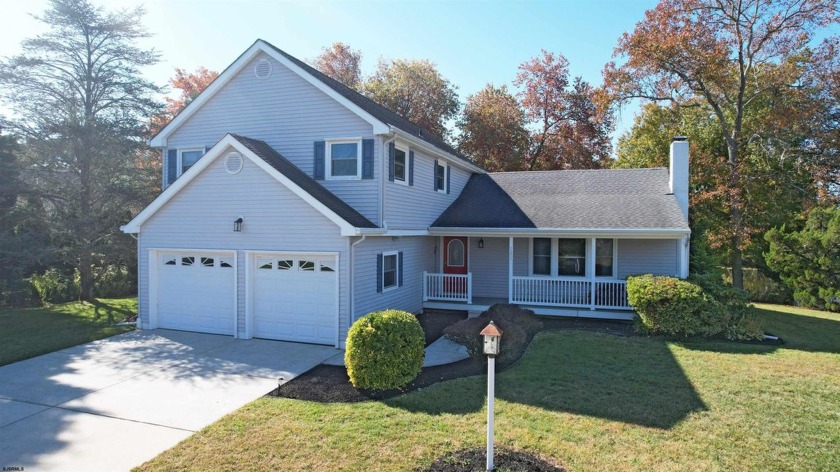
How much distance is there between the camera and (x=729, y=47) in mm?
18797

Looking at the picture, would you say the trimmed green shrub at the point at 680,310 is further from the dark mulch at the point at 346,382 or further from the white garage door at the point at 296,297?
the white garage door at the point at 296,297

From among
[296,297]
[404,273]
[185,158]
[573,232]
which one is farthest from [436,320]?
[185,158]

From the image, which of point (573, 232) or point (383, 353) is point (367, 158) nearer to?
point (383, 353)

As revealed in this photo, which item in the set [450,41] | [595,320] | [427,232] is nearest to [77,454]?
[427,232]

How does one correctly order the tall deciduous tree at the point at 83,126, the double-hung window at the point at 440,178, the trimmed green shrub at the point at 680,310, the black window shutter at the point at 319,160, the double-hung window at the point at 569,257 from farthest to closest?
the tall deciduous tree at the point at 83,126 → the double-hung window at the point at 440,178 → the double-hung window at the point at 569,257 → the black window shutter at the point at 319,160 → the trimmed green shrub at the point at 680,310

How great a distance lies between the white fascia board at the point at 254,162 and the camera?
9984mm

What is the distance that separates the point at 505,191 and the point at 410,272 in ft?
19.1

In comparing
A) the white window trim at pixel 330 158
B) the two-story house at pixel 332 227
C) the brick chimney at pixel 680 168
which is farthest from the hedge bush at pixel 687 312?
the white window trim at pixel 330 158

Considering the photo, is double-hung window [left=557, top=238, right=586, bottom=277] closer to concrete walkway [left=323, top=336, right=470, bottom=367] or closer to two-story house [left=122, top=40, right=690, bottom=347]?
two-story house [left=122, top=40, right=690, bottom=347]

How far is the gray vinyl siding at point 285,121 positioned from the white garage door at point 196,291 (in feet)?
10.8

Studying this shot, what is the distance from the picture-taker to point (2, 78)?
707 inches

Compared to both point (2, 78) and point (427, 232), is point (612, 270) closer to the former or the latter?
point (427, 232)

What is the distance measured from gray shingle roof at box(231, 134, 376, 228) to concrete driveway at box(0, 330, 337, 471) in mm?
3009

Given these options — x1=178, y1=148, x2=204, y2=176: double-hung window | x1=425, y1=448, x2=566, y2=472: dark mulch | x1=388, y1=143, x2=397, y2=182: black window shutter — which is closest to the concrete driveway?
x1=425, y1=448, x2=566, y2=472: dark mulch
